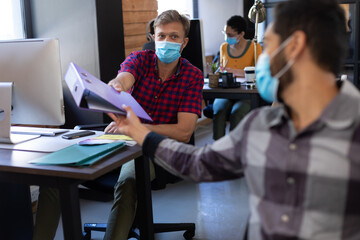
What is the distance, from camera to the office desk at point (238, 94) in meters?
3.27

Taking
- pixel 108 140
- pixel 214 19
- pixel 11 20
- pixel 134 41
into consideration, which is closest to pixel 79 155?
pixel 108 140

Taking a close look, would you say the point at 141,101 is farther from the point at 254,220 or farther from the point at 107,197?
the point at 254,220

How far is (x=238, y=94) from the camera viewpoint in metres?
3.32

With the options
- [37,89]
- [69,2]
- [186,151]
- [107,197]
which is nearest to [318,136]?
[186,151]

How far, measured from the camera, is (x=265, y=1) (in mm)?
5723

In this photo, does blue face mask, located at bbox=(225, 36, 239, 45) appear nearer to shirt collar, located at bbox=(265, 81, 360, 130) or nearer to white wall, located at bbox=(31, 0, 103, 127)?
white wall, located at bbox=(31, 0, 103, 127)

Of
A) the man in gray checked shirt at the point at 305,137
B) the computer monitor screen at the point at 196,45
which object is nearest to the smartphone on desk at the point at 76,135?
the man in gray checked shirt at the point at 305,137

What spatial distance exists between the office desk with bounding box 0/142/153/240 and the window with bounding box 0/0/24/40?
1503 mm

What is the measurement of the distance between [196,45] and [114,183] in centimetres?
162

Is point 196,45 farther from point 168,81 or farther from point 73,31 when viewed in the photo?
point 168,81

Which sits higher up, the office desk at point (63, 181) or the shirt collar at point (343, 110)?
the shirt collar at point (343, 110)

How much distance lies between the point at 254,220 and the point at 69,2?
2.58 meters

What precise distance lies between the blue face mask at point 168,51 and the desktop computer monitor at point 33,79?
61cm

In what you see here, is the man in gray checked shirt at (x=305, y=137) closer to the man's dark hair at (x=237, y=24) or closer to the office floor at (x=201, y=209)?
the office floor at (x=201, y=209)
